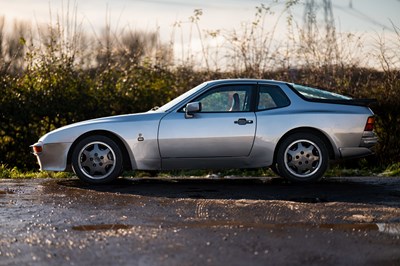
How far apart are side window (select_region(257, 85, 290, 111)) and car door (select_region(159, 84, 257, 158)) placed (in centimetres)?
26

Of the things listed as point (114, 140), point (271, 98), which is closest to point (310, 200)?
point (271, 98)

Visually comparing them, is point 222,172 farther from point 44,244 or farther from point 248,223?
point 44,244

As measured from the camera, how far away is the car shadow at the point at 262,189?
28.3ft

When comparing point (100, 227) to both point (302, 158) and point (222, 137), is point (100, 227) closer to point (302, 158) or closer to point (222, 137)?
point (222, 137)

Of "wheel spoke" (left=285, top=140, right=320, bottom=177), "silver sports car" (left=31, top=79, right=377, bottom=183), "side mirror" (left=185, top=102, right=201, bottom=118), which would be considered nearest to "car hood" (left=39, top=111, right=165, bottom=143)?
"silver sports car" (left=31, top=79, right=377, bottom=183)

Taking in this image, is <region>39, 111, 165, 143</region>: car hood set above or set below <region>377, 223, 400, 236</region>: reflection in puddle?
above

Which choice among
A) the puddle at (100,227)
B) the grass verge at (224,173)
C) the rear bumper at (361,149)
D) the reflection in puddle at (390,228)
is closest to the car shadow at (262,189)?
the rear bumper at (361,149)

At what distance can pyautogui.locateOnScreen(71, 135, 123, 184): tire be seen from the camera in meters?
10.2

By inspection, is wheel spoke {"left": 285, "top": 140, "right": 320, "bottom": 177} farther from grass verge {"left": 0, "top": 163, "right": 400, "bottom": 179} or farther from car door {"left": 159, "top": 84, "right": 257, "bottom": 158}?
grass verge {"left": 0, "top": 163, "right": 400, "bottom": 179}

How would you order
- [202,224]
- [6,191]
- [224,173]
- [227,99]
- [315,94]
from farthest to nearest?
[224,173], [315,94], [227,99], [6,191], [202,224]

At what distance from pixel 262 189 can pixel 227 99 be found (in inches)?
58.5

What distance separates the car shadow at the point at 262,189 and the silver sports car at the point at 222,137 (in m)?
0.26

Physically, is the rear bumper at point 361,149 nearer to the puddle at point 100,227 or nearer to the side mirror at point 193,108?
the side mirror at point 193,108

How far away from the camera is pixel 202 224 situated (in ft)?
22.2
